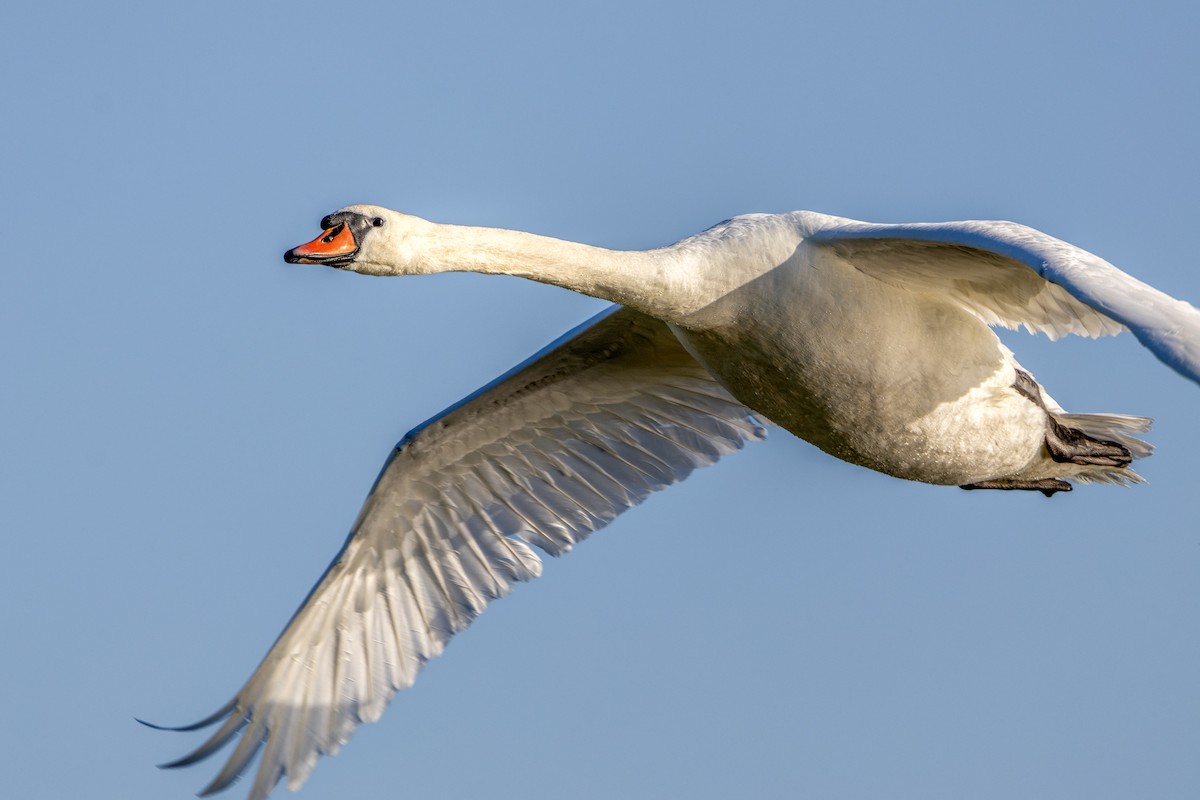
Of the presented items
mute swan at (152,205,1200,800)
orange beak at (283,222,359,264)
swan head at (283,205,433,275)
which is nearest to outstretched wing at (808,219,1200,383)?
mute swan at (152,205,1200,800)

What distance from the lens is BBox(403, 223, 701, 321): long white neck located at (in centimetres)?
949

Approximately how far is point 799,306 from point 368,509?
148 inches

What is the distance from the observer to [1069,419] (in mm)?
11812

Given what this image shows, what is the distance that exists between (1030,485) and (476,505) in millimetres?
3931

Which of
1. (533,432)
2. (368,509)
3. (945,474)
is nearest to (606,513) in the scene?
(533,432)

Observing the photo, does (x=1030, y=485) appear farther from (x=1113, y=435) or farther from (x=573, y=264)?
(x=573, y=264)

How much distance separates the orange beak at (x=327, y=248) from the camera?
9023 mm

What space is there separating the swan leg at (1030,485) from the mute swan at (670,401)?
0.02 metres

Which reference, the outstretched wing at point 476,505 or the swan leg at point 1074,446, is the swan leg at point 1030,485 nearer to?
the swan leg at point 1074,446

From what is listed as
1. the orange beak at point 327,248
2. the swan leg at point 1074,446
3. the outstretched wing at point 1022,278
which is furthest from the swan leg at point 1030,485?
the orange beak at point 327,248

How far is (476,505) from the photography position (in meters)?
12.7

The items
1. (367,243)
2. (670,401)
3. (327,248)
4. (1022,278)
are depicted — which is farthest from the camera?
(670,401)

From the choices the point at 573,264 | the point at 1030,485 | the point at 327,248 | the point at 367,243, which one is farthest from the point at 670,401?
the point at 327,248

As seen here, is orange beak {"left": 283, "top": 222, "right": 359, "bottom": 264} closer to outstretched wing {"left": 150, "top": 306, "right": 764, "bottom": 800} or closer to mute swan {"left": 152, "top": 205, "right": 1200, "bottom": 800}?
mute swan {"left": 152, "top": 205, "right": 1200, "bottom": 800}
